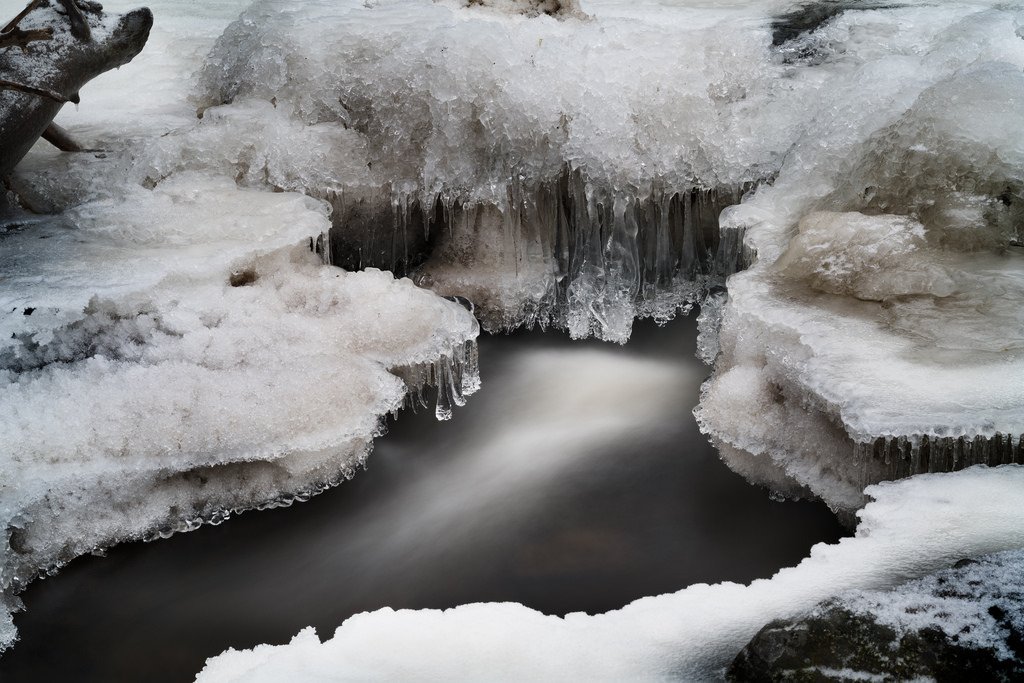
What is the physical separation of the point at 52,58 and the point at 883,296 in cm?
314

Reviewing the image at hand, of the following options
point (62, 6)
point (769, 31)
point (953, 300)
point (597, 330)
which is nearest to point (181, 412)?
point (597, 330)

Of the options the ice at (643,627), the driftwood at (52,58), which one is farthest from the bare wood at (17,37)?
the ice at (643,627)

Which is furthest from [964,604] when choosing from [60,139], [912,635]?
[60,139]

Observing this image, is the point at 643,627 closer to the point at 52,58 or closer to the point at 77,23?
the point at 52,58

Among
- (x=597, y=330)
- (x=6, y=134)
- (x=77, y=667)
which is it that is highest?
(x=6, y=134)

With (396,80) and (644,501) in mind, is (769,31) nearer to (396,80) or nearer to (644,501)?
(396,80)

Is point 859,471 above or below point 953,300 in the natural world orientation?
below

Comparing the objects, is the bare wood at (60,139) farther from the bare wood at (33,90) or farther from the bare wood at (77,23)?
the bare wood at (77,23)

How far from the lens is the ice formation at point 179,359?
2779 millimetres

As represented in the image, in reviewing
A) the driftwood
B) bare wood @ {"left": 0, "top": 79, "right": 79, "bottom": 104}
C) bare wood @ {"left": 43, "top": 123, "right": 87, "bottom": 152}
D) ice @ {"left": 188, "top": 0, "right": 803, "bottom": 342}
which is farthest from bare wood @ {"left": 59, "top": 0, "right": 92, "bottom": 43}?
ice @ {"left": 188, "top": 0, "right": 803, "bottom": 342}

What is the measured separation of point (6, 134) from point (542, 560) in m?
2.49

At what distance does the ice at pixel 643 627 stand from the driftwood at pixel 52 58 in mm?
2289

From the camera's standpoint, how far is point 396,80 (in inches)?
163

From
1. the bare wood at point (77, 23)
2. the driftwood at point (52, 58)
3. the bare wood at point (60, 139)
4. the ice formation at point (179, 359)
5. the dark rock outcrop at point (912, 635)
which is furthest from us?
the bare wood at point (60, 139)
